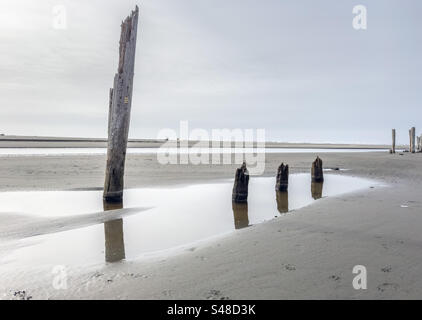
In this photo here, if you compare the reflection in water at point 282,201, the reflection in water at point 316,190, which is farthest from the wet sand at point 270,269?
the reflection in water at point 316,190

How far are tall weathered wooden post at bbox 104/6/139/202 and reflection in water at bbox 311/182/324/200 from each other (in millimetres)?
Result: 6737

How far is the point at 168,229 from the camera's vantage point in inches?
259

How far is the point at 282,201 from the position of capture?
1051cm

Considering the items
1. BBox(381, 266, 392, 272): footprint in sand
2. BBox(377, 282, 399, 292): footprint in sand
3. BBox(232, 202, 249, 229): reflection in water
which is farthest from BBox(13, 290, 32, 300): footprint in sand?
BBox(232, 202, 249, 229): reflection in water

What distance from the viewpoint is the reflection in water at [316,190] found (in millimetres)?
11375

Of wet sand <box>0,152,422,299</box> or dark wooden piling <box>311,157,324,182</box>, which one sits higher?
dark wooden piling <box>311,157,324,182</box>

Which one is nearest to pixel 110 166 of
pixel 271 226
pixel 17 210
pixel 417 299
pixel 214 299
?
pixel 17 210

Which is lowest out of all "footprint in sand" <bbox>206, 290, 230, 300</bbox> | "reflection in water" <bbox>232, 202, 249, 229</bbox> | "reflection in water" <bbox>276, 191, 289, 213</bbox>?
"reflection in water" <bbox>276, 191, 289, 213</bbox>

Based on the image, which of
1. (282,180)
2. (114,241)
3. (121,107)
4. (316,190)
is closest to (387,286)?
(114,241)

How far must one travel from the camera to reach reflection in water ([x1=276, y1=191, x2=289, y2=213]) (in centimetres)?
908

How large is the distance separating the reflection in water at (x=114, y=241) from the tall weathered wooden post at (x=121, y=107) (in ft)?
7.80

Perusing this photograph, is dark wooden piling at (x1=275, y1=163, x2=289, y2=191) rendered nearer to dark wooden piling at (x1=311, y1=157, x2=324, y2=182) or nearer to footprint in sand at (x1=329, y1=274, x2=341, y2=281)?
dark wooden piling at (x1=311, y1=157, x2=324, y2=182)

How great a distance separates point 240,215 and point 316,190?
604 cm

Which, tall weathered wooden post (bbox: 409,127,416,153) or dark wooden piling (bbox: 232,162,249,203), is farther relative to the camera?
tall weathered wooden post (bbox: 409,127,416,153)
